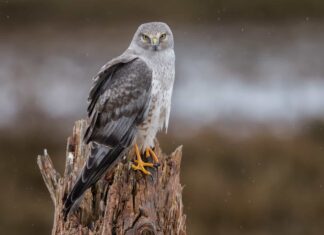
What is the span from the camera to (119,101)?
6703 mm

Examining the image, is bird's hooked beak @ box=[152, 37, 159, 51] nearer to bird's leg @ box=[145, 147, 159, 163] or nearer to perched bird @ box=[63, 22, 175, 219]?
perched bird @ box=[63, 22, 175, 219]

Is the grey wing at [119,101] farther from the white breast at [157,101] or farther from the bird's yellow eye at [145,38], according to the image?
the bird's yellow eye at [145,38]

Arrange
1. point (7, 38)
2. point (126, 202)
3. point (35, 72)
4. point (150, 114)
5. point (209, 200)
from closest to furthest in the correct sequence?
point (126, 202)
point (150, 114)
point (209, 200)
point (35, 72)
point (7, 38)

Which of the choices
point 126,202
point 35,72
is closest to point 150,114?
point 126,202

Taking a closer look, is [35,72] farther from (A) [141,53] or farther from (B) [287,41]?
(A) [141,53]

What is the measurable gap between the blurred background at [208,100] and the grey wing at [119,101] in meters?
3.28

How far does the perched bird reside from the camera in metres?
6.51

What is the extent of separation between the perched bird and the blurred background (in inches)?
124

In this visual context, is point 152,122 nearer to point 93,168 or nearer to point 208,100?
point 93,168

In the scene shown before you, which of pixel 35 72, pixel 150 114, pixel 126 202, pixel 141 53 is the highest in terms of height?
pixel 35 72

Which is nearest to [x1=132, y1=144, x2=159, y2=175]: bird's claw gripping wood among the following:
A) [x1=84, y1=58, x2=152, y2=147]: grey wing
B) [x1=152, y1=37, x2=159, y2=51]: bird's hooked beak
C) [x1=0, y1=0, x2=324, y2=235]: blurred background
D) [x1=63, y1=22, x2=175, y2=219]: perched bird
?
[x1=63, y1=22, x2=175, y2=219]: perched bird

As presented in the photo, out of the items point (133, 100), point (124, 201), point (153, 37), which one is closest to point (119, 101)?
point (133, 100)

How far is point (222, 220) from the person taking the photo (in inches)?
398

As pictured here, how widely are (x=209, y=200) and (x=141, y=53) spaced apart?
3283 mm
